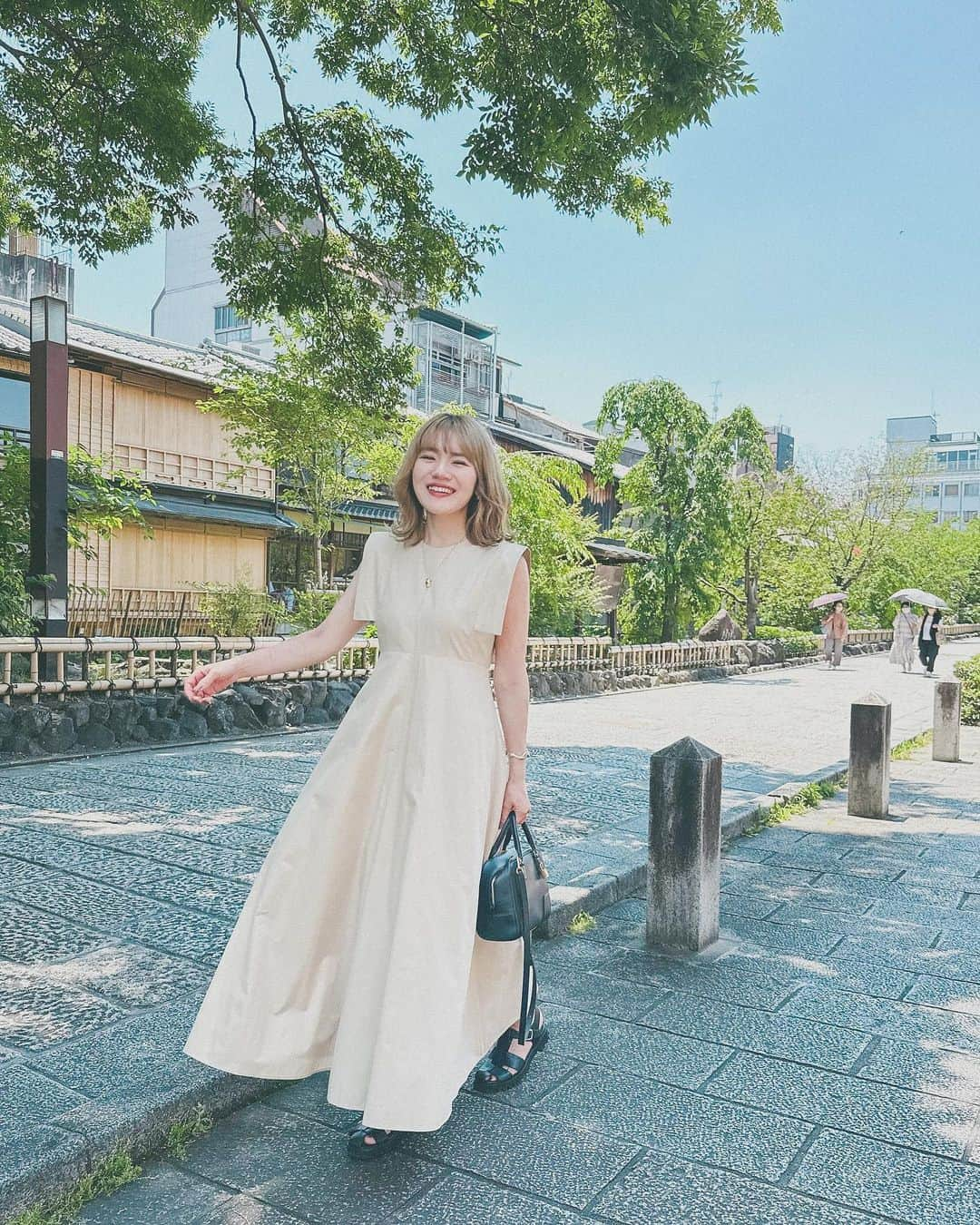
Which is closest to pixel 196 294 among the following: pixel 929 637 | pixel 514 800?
pixel 929 637

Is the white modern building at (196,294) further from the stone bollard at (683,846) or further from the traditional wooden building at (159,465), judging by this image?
the stone bollard at (683,846)

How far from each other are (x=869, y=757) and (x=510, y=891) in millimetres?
5319

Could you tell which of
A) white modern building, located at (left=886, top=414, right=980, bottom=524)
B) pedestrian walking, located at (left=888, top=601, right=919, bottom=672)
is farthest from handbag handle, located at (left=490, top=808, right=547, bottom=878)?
white modern building, located at (left=886, top=414, right=980, bottom=524)

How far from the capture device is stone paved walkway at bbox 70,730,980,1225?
2328 millimetres

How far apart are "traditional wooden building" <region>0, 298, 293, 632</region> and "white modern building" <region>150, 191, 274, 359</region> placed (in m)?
12.8

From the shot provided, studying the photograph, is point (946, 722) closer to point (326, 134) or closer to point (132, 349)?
point (326, 134)

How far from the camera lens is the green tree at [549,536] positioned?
16594mm

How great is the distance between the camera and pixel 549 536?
16875mm

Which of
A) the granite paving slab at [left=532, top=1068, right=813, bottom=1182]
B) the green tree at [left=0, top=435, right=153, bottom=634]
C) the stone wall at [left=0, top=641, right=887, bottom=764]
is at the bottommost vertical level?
the granite paving slab at [left=532, top=1068, right=813, bottom=1182]

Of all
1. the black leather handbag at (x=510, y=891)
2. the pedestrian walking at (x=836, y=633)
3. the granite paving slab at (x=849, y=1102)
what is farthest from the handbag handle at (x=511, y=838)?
the pedestrian walking at (x=836, y=633)

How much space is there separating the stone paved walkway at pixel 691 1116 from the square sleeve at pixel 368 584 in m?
1.48

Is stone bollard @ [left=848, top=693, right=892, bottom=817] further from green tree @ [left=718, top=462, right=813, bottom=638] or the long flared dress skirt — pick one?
green tree @ [left=718, top=462, right=813, bottom=638]

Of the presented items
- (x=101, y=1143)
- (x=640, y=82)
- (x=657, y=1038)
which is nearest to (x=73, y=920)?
(x=101, y=1143)

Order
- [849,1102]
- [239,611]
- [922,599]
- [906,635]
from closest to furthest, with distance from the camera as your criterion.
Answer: [849,1102], [239,611], [906,635], [922,599]
